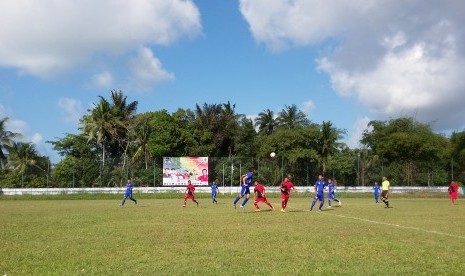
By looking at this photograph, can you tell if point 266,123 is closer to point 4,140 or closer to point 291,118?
point 291,118

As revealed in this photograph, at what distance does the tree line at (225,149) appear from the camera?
54.1 m

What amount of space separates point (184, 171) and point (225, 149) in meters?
21.4

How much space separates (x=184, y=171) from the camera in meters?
52.6

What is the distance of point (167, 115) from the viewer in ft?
231

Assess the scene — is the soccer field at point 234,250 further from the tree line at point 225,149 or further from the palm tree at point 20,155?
the palm tree at point 20,155

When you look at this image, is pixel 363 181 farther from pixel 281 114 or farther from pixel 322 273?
pixel 322 273

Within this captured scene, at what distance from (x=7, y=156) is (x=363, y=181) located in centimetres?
4327

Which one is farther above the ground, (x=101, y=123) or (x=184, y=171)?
(x=101, y=123)

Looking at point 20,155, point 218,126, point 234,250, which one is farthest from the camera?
point 218,126

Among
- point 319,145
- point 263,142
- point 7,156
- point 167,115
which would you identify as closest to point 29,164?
point 7,156

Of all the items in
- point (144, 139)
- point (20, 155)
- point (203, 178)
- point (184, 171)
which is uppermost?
point (144, 139)

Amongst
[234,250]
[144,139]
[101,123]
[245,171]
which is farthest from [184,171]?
[234,250]

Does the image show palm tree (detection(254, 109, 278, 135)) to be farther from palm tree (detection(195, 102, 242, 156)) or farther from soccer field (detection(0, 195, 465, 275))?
soccer field (detection(0, 195, 465, 275))

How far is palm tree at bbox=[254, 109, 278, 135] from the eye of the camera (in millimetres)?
78000
